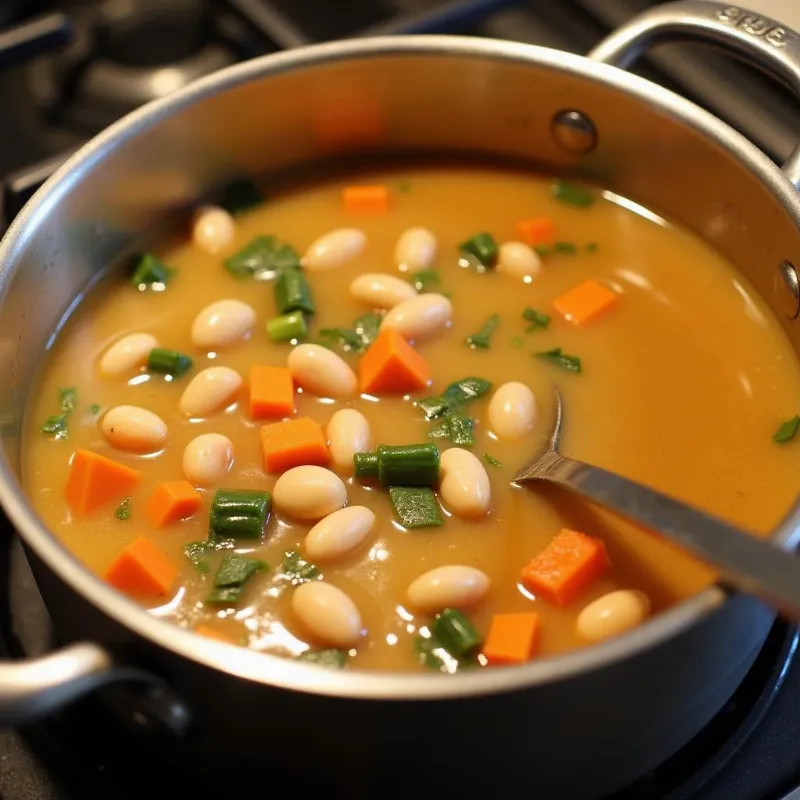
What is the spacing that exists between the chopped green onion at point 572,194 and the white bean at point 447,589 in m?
0.66

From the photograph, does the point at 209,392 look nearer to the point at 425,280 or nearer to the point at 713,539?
the point at 425,280

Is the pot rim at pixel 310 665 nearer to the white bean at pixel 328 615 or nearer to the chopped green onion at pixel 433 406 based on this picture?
the white bean at pixel 328 615

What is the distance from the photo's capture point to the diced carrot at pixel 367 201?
141cm

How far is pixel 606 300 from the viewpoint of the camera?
1.27m

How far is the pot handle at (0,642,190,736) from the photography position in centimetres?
66

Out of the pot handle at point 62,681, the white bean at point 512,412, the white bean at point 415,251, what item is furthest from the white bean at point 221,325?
the pot handle at point 62,681

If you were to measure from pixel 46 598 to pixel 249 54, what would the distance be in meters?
0.95

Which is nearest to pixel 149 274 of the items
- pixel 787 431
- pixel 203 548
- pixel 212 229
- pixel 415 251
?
pixel 212 229

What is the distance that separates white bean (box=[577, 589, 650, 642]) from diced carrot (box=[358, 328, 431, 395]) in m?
0.34

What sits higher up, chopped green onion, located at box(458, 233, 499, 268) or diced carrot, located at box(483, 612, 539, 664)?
chopped green onion, located at box(458, 233, 499, 268)

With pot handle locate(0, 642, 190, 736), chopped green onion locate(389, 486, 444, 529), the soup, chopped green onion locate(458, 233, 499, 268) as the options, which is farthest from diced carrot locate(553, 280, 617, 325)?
pot handle locate(0, 642, 190, 736)

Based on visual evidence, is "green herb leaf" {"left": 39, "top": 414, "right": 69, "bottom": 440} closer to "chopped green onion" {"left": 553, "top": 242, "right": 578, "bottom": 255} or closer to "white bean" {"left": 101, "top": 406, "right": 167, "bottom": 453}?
"white bean" {"left": 101, "top": 406, "right": 167, "bottom": 453}

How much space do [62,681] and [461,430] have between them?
543 mm

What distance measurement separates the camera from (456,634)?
917 millimetres
